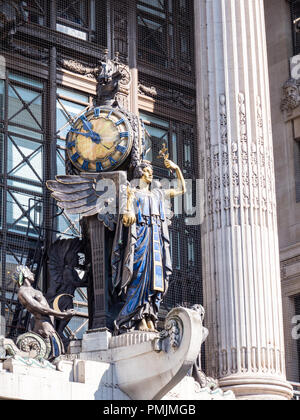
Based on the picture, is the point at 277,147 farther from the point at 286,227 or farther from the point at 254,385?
the point at 254,385

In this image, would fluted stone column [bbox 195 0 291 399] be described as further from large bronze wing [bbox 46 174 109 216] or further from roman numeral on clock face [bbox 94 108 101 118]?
large bronze wing [bbox 46 174 109 216]

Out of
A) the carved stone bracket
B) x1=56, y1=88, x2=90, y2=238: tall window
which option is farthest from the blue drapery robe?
the carved stone bracket

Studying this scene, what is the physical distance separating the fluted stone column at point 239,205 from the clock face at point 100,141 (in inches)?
98.6

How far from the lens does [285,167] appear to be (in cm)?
3189

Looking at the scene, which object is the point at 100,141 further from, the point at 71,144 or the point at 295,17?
the point at 295,17

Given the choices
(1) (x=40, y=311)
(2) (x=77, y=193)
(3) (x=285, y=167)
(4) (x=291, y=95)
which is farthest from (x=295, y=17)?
(1) (x=40, y=311)

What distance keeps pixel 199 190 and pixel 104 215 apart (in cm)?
383

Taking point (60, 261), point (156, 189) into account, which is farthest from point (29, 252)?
point (156, 189)

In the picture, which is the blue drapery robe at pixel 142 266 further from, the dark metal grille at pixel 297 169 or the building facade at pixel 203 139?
the dark metal grille at pixel 297 169

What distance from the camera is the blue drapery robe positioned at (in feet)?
75.3

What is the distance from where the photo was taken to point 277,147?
32.3 meters

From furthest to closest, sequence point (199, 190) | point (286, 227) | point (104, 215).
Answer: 1. point (286, 227)
2. point (199, 190)
3. point (104, 215)

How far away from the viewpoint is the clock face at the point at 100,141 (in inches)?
948

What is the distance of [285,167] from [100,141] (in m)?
8.88
